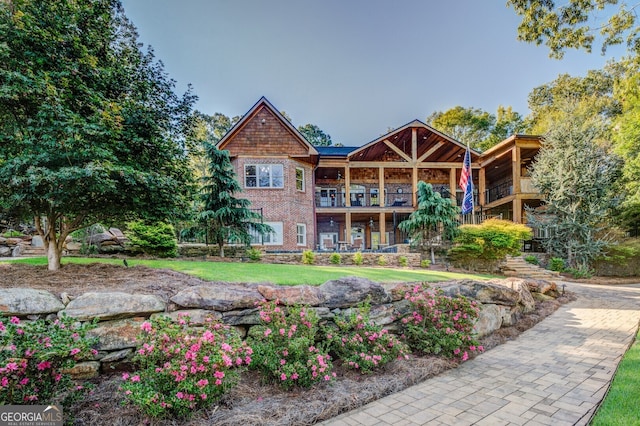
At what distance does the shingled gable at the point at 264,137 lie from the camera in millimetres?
15688

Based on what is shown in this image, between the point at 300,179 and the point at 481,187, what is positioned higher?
the point at 300,179

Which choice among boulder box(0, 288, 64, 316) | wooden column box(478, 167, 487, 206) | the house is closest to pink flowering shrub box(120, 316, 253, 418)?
boulder box(0, 288, 64, 316)

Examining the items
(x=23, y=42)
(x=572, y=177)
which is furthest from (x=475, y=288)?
(x=572, y=177)

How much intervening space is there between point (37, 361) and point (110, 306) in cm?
99

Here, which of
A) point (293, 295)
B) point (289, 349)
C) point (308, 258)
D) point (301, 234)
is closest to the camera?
point (289, 349)

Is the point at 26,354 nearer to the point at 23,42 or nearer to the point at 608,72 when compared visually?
the point at 23,42

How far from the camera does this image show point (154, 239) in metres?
10.6

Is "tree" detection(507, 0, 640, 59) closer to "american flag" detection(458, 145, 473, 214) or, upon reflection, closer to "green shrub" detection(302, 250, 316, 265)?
"american flag" detection(458, 145, 473, 214)

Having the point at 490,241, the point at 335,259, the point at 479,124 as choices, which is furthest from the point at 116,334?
the point at 479,124

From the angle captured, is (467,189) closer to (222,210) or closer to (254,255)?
(254,255)

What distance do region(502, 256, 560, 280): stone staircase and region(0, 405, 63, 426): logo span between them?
49.7 feet

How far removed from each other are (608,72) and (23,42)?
40511mm

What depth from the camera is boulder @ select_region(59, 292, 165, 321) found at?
10.9ft

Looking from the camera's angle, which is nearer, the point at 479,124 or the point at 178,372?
the point at 178,372
